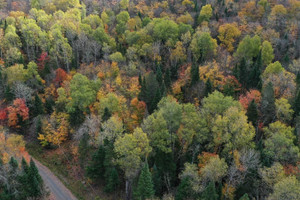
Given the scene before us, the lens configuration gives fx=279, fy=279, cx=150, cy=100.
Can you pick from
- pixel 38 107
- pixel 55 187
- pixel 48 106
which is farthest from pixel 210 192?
pixel 38 107

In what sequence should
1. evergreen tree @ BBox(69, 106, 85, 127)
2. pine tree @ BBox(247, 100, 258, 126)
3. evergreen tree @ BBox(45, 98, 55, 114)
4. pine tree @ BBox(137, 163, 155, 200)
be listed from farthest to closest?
evergreen tree @ BBox(45, 98, 55, 114) → evergreen tree @ BBox(69, 106, 85, 127) → pine tree @ BBox(247, 100, 258, 126) → pine tree @ BBox(137, 163, 155, 200)

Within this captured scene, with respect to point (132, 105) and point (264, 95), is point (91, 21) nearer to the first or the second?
point (132, 105)

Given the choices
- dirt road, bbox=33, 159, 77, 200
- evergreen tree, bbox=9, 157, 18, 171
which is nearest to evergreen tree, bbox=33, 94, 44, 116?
dirt road, bbox=33, 159, 77, 200

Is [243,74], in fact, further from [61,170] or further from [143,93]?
[61,170]

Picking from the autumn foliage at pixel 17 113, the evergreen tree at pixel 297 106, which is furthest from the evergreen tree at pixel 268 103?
the autumn foliage at pixel 17 113

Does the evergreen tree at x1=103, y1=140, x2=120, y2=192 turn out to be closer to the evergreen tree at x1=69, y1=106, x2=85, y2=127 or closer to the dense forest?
the dense forest

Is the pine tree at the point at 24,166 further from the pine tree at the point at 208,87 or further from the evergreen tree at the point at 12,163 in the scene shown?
the pine tree at the point at 208,87
